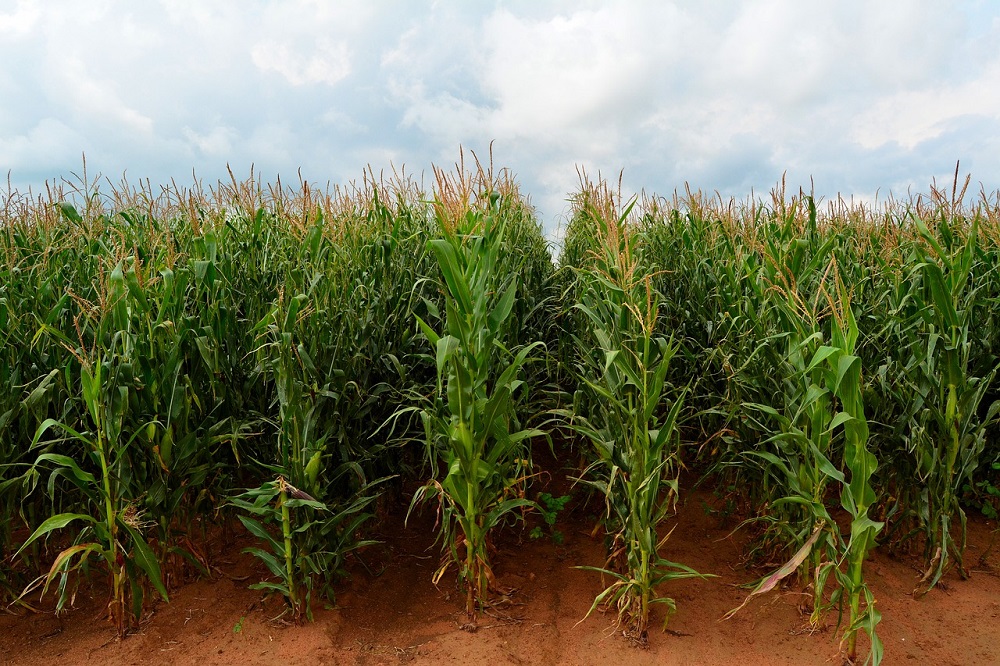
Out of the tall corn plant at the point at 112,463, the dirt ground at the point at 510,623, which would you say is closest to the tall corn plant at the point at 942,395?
Answer: the dirt ground at the point at 510,623

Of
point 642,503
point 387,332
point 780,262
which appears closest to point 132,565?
point 387,332

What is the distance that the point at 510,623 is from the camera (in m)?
3.75

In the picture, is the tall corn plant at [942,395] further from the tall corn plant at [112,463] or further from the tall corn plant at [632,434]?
the tall corn plant at [112,463]

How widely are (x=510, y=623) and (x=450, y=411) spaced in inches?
50.2

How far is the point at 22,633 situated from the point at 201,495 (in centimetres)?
128

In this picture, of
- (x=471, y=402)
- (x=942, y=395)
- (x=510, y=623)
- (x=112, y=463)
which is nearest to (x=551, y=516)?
(x=510, y=623)

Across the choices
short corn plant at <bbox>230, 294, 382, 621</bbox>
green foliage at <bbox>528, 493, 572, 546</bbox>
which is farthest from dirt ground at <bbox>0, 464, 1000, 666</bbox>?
short corn plant at <bbox>230, 294, 382, 621</bbox>

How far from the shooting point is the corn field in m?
3.35

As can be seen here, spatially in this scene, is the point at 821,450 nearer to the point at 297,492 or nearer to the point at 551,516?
the point at 551,516

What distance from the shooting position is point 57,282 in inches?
186

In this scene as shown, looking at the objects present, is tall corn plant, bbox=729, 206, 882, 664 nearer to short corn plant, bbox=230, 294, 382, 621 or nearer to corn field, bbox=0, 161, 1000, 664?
corn field, bbox=0, 161, 1000, 664

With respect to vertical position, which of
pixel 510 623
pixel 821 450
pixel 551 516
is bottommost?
pixel 510 623

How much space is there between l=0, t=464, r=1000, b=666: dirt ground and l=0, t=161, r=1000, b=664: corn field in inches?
4.8

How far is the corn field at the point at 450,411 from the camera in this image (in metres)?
3.35
